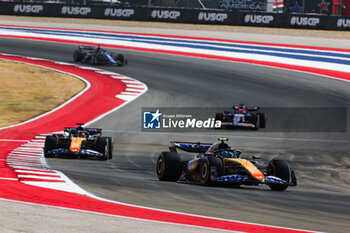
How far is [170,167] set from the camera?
13.4 metres

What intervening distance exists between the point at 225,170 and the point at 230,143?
733cm

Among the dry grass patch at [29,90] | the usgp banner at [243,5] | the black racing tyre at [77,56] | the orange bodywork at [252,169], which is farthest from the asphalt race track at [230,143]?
the usgp banner at [243,5]

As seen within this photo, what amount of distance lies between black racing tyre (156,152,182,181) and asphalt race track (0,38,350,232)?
24 cm

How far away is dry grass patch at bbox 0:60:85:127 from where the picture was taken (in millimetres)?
25000

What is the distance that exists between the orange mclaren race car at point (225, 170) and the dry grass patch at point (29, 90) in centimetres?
1088

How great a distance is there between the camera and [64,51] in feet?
131

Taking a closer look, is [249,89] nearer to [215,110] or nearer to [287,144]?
[215,110]

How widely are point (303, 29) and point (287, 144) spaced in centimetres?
2497

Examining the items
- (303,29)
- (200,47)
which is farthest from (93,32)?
(303,29)

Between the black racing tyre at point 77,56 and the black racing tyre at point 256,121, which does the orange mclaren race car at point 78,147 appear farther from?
the black racing tyre at point 77,56

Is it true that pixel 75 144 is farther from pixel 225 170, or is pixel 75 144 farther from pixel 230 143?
pixel 225 170

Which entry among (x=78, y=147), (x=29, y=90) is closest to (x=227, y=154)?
(x=78, y=147)

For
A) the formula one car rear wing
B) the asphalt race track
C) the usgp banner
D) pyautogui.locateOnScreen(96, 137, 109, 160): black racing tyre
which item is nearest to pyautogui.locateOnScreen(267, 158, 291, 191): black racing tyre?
the asphalt race track

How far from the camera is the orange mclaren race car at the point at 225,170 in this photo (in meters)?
12.2
